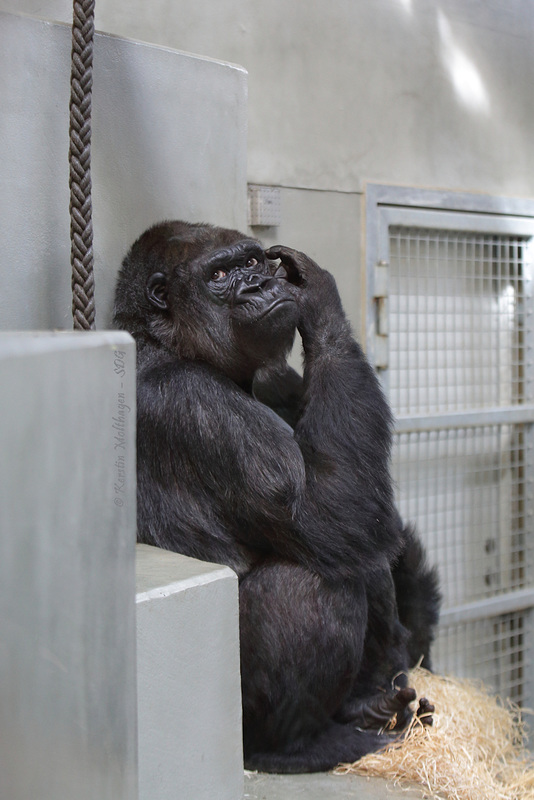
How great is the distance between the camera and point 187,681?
1.49 m

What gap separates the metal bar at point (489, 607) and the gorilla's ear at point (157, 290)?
2.33 metres

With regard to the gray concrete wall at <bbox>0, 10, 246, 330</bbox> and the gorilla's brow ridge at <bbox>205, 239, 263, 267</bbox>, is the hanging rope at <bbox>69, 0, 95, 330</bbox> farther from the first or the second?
the gorilla's brow ridge at <bbox>205, 239, 263, 267</bbox>

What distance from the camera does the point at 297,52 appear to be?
351 cm

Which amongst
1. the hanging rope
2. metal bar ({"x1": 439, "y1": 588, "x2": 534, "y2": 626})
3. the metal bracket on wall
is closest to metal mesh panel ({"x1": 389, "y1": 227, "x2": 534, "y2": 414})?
the metal bracket on wall

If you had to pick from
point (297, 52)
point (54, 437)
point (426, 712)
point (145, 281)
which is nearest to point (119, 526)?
point (54, 437)

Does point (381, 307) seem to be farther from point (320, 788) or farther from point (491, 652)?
point (320, 788)

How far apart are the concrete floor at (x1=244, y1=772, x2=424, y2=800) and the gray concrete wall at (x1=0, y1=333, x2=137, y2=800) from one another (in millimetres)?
1022

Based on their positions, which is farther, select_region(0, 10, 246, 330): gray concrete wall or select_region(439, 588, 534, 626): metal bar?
select_region(439, 588, 534, 626): metal bar

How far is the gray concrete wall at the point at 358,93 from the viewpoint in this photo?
3354 mm

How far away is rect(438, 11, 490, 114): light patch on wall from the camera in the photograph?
13.1 ft

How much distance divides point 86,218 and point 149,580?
30.6 inches

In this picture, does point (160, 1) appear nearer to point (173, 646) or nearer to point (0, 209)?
point (0, 209)

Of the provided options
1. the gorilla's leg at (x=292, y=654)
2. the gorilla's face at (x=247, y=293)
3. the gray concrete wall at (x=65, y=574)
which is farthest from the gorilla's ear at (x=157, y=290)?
the gray concrete wall at (x=65, y=574)

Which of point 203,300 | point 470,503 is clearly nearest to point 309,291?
point 203,300
